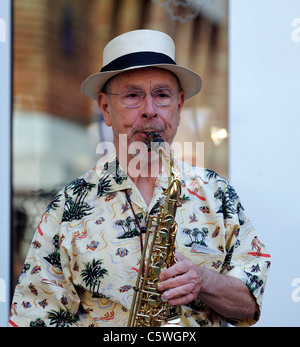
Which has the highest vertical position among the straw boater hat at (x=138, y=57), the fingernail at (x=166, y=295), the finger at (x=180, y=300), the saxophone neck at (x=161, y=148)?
the straw boater hat at (x=138, y=57)

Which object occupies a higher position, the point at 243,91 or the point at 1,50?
the point at 1,50

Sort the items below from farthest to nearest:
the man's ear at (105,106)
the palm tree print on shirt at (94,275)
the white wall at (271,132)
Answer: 1. the white wall at (271,132)
2. the man's ear at (105,106)
3. the palm tree print on shirt at (94,275)

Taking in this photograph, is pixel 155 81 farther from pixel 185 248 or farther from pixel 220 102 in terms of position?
pixel 220 102

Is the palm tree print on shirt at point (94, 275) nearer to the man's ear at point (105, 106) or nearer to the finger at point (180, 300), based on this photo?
the finger at point (180, 300)

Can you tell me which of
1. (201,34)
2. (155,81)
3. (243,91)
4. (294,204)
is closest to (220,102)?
(243,91)

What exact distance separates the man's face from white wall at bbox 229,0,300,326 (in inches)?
44.6

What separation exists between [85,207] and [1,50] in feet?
5.55

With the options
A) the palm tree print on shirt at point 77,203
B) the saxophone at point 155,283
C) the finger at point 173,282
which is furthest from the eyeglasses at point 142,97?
the finger at point 173,282

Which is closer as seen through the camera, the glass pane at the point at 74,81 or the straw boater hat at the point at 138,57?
the straw boater hat at the point at 138,57

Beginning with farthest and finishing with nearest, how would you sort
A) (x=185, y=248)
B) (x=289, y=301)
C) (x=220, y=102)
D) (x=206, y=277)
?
(x=220, y=102), (x=289, y=301), (x=185, y=248), (x=206, y=277)

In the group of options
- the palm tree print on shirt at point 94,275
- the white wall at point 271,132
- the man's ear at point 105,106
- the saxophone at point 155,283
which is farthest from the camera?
the white wall at point 271,132

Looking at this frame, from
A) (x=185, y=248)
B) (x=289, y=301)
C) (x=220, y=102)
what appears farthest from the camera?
(x=220, y=102)

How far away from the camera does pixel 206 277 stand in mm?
1906

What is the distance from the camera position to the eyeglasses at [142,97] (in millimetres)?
2180
